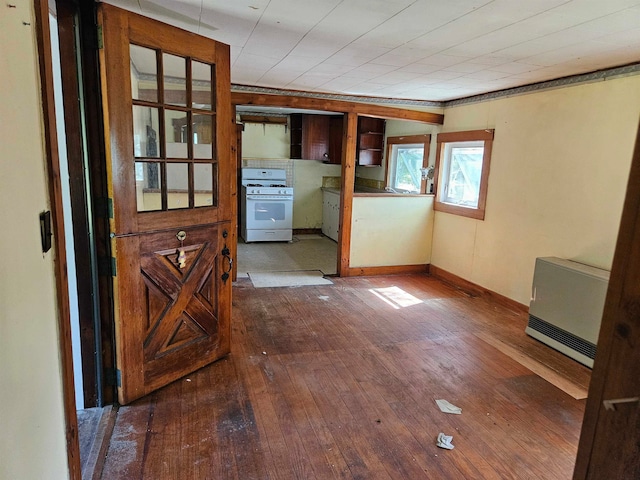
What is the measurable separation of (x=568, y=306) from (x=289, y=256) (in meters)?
3.77

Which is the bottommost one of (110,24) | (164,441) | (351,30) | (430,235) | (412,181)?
(164,441)

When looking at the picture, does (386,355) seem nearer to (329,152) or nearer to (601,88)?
(601,88)

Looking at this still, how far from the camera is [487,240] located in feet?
14.9

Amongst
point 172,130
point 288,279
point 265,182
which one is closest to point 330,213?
point 265,182

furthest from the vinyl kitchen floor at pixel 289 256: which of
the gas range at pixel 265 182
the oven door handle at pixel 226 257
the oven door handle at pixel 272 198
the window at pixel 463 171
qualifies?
the oven door handle at pixel 226 257

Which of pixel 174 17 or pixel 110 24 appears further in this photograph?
pixel 174 17

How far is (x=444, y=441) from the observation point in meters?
2.14

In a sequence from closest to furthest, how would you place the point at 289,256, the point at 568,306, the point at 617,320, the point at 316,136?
the point at 617,320 → the point at 568,306 → the point at 289,256 → the point at 316,136

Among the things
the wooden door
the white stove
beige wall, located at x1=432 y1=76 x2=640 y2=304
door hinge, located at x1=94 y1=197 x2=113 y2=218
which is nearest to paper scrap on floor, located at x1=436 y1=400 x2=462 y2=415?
the wooden door

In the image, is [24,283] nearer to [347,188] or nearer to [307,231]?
[347,188]

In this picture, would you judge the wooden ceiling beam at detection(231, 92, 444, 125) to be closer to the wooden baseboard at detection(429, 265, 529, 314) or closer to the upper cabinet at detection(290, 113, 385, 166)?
the upper cabinet at detection(290, 113, 385, 166)

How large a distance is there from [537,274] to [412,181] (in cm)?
289

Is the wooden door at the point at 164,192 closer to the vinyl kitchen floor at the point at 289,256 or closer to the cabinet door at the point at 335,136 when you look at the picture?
the vinyl kitchen floor at the point at 289,256

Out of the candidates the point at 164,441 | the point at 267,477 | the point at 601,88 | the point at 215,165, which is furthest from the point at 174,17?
the point at 601,88
